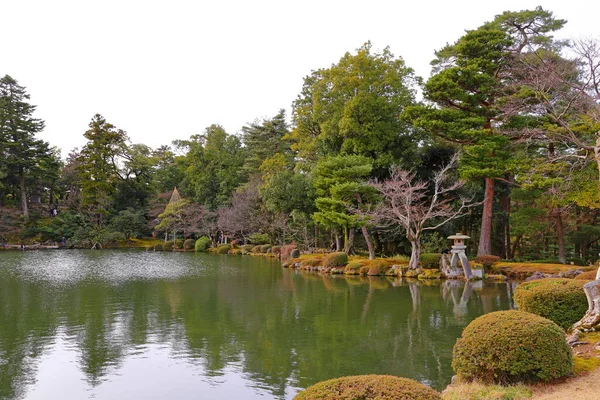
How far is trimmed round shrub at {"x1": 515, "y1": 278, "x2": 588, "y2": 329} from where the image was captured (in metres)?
6.62

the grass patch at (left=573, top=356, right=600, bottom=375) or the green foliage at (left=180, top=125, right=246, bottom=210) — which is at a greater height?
the green foliage at (left=180, top=125, right=246, bottom=210)

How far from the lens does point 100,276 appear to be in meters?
17.7

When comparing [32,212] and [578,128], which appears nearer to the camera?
[578,128]

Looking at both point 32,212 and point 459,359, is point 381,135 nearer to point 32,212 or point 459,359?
point 459,359

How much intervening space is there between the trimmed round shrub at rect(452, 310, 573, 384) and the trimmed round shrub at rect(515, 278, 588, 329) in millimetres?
2253

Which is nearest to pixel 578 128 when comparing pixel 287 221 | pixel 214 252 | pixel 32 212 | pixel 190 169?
pixel 287 221

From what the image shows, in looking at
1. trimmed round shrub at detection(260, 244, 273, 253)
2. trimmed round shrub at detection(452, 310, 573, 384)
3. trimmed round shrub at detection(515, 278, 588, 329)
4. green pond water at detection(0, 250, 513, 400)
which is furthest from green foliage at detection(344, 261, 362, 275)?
trimmed round shrub at detection(452, 310, 573, 384)

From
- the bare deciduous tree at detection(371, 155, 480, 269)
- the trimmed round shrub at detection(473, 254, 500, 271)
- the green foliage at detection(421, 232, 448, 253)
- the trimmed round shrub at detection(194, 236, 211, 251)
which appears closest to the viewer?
the bare deciduous tree at detection(371, 155, 480, 269)

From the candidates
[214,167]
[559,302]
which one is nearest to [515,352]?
[559,302]

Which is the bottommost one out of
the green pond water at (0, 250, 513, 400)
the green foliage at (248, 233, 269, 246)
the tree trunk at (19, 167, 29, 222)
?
the green pond water at (0, 250, 513, 400)

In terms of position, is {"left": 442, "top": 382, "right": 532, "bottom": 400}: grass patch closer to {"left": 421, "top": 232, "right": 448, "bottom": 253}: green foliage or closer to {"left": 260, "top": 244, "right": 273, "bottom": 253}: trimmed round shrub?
{"left": 421, "top": 232, "right": 448, "bottom": 253}: green foliage

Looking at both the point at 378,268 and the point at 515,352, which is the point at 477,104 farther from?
the point at 515,352

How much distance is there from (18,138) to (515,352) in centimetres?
4130

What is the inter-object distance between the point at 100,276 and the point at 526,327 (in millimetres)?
16879
